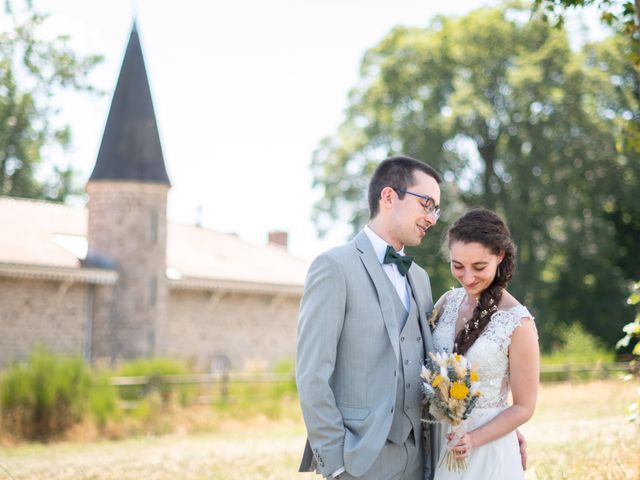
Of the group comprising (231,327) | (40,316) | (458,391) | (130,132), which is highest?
(130,132)

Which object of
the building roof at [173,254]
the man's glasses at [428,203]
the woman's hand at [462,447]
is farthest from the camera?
the building roof at [173,254]

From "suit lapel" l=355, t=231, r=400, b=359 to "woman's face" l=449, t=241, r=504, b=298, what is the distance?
36 centimetres

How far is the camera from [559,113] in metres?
32.4

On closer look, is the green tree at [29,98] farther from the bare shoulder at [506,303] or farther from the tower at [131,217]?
the bare shoulder at [506,303]

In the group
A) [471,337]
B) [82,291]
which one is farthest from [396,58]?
[471,337]

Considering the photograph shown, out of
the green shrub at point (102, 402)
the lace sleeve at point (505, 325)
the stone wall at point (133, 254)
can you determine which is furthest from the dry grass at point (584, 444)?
the stone wall at point (133, 254)

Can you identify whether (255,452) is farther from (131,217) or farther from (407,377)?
(131,217)

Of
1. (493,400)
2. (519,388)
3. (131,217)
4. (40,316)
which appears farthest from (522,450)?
(131,217)

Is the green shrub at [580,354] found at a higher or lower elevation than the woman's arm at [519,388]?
lower

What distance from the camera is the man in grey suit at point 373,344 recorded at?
420 centimetres

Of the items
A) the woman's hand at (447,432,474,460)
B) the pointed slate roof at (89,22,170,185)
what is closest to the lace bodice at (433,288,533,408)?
the woman's hand at (447,432,474,460)

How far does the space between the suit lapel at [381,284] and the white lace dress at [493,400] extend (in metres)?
0.42

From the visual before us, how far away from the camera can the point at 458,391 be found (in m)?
4.14

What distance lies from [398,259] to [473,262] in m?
0.37
